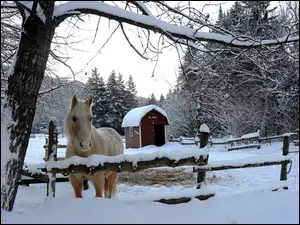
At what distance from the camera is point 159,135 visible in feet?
83.6

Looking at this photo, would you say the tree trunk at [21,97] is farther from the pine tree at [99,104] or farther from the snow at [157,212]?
the pine tree at [99,104]

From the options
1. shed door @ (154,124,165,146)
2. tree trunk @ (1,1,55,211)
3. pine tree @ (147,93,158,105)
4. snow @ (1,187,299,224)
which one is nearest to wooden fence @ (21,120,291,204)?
snow @ (1,187,299,224)

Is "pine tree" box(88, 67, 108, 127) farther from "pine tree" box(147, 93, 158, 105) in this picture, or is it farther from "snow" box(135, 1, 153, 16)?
"snow" box(135, 1, 153, 16)

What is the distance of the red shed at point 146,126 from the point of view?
23969mm

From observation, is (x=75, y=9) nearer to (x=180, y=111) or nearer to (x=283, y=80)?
(x=283, y=80)

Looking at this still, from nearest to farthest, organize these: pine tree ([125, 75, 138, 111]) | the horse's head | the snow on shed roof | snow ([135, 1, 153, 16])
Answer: snow ([135, 1, 153, 16]) < the horse's head < the snow on shed roof < pine tree ([125, 75, 138, 111])

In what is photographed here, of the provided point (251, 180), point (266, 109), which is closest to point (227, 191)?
point (251, 180)

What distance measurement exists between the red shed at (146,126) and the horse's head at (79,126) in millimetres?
19533

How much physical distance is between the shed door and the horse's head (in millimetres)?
21356

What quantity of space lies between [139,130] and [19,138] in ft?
69.9

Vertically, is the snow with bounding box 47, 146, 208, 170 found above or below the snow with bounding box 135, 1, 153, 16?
below

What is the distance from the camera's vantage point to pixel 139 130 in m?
24.0

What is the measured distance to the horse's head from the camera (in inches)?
148

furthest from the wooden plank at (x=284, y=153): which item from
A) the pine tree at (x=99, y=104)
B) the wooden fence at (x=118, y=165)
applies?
the pine tree at (x=99, y=104)
